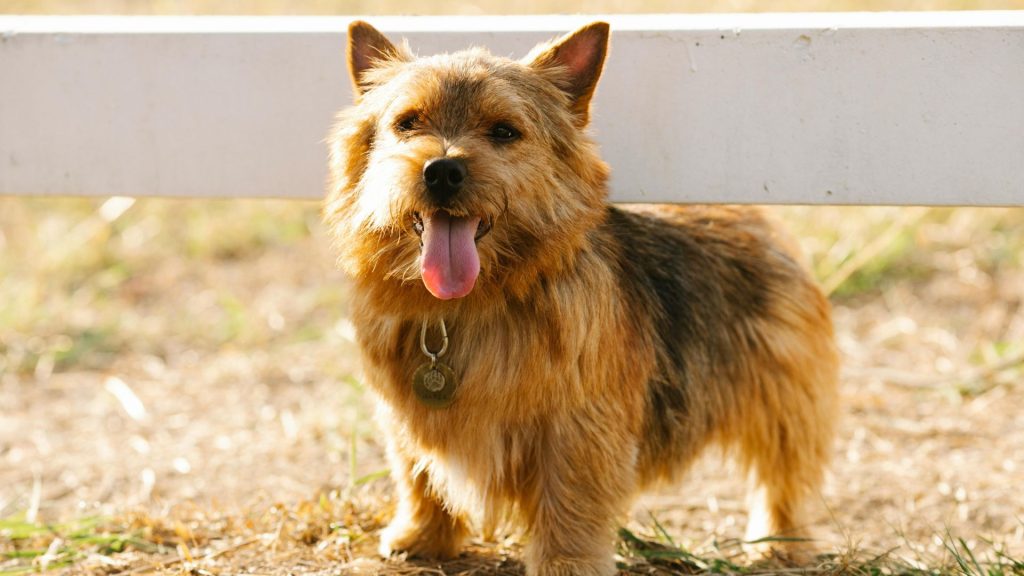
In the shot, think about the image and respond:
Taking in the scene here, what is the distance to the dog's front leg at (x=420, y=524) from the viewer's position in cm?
333

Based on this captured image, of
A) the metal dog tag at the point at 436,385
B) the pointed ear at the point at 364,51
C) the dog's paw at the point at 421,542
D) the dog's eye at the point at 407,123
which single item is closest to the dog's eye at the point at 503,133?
the dog's eye at the point at 407,123

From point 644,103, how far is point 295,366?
8.54 ft

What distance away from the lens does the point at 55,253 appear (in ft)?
20.5

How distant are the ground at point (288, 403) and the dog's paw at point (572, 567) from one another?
0.85 ft

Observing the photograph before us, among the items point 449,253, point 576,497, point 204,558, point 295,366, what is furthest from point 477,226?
point 295,366

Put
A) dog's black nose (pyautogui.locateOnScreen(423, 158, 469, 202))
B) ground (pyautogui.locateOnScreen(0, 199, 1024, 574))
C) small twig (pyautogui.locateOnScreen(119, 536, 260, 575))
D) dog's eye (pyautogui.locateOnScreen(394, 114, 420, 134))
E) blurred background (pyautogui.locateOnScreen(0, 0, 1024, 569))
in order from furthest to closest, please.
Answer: blurred background (pyautogui.locateOnScreen(0, 0, 1024, 569)) → ground (pyautogui.locateOnScreen(0, 199, 1024, 574)) → small twig (pyautogui.locateOnScreen(119, 536, 260, 575)) → dog's eye (pyautogui.locateOnScreen(394, 114, 420, 134)) → dog's black nose (pyautogui.locateOnScreen(423, 158, 469, 202))

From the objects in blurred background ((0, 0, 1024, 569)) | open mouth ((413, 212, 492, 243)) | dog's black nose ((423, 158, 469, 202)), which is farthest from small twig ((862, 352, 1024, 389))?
dog's black nose ((423, 158, 469, 202))

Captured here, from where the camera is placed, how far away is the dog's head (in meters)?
2.69

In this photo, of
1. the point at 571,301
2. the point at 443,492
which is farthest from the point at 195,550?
the point at 571,301

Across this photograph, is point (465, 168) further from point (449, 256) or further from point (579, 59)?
point (579, 59)

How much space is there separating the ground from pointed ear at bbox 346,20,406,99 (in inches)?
51.4

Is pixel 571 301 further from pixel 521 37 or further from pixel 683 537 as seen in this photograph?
pixel 683 537

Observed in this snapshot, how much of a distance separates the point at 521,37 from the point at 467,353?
963mm

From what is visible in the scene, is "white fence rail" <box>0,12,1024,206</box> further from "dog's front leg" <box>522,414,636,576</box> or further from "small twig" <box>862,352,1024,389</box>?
"small twig" <box>862,352,1024,389</box>
